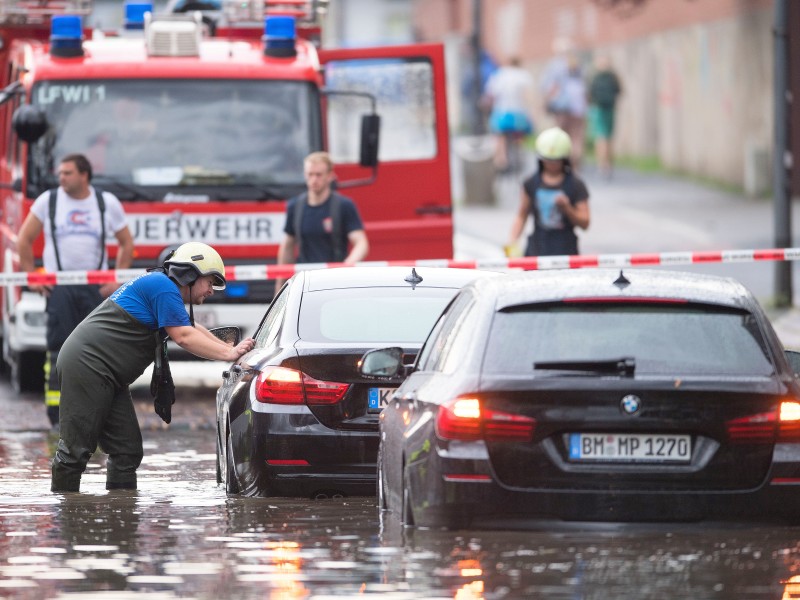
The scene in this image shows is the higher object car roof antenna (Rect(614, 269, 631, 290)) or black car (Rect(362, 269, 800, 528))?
car roof antenna (Rect(614, 269, 631, 290))

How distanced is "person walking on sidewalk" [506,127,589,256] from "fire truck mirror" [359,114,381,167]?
49.6 inches

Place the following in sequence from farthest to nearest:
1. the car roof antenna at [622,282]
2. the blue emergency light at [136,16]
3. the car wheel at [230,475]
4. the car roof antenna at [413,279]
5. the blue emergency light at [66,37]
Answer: the blue emergency light at [136,16] < the blue emergency light at [66,37] < the car roof antenna at [413,279] < the car wheel at [230,475] < the car roof antenna at [622,282]

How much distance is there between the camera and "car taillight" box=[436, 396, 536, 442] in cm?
765

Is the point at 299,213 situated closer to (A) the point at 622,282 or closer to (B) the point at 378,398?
(B) the point at 378,398

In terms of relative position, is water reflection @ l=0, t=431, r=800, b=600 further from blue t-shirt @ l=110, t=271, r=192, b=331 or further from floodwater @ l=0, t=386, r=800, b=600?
blue t-shirt @ l=110, t=271, r=192, b=331

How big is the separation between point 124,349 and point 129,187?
5.33 meters

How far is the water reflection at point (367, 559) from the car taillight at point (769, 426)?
13.3 inches

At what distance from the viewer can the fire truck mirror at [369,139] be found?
1626 centimetres

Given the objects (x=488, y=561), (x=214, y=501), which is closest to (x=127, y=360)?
(x=214, y=501)

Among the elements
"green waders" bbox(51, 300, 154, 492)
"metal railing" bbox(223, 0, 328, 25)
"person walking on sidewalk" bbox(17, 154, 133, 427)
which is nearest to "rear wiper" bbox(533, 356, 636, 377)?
"green waders" bbox(51, 300, 154, 492)

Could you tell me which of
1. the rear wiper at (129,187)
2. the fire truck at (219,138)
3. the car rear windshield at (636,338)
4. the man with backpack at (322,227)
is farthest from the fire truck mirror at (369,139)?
the car rear windshield at (636,338)

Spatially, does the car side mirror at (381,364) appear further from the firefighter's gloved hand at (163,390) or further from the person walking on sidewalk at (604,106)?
the person walking on sidewalk at (604,106)

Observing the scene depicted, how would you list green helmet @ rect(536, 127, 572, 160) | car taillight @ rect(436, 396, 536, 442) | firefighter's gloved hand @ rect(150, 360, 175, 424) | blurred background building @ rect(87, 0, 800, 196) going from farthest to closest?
1. blurred background building @ rect(87, 0, 800, 196)
2. green helmet @ rect(536, 127, 572, 160)
3. firefighter's gloved hand @ rect(150, 360, 175, 424)
4. car taillight @ rect(436, 396, 536, 442)

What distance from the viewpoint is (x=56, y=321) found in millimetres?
14820
